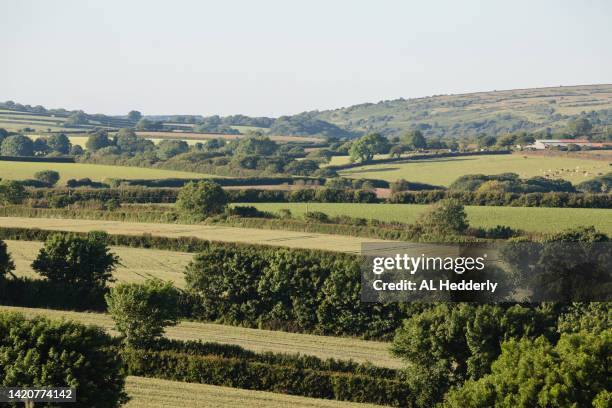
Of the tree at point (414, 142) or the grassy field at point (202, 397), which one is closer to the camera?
the grassy field at point (202, 397)

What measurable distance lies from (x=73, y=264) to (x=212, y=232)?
2133cm

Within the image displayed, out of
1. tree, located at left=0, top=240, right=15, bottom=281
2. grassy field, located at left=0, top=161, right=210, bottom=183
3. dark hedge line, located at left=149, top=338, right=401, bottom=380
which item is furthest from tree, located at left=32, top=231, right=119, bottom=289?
grassy field, located at left=0, top=161, right=210, bottom=183

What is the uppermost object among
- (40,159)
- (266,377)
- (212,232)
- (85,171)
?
(40,159)

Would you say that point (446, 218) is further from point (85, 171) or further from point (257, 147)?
point (257, 147)

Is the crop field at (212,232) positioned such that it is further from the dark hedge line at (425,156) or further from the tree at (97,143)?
the tree at (97,143)

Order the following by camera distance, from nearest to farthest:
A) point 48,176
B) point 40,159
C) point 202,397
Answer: point 202,397 → point 48,176 → point 40,159

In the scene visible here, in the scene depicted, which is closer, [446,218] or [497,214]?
[446,218]

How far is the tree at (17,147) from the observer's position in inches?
6447

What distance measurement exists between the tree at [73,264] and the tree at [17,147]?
111 meters

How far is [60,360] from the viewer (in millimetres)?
31844

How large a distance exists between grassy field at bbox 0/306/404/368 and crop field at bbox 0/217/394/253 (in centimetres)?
1815

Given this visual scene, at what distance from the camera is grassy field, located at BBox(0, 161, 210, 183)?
4904 inches

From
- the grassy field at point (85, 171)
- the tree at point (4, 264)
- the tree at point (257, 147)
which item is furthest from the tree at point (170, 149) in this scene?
the tree at point (4, 264)

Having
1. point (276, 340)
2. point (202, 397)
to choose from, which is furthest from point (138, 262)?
point (202, 397)
